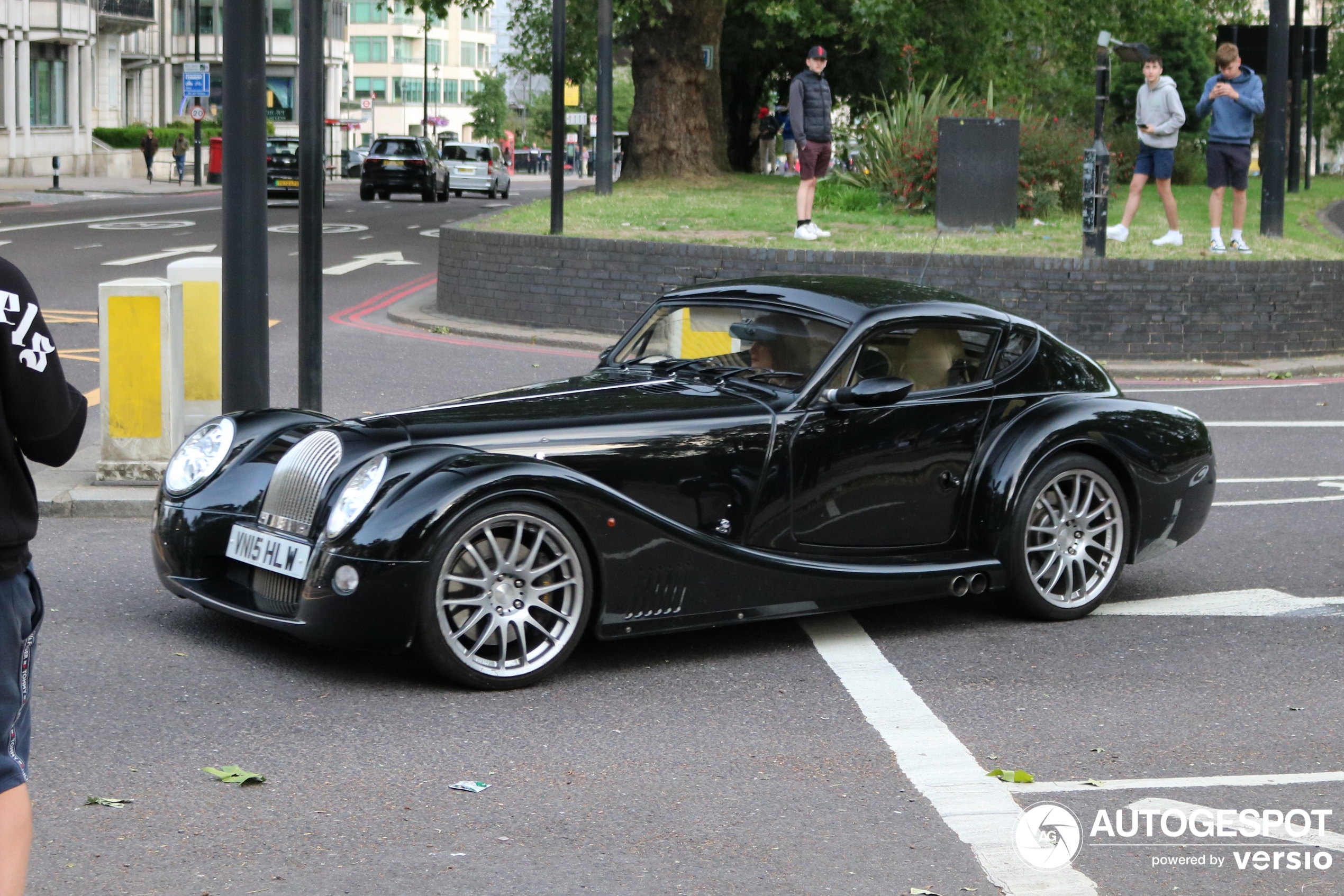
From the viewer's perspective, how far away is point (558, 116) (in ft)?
59.7

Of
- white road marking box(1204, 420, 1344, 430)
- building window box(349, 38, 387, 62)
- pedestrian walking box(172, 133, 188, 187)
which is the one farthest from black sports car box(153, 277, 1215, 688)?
building window box(349, 38, 387, 62)

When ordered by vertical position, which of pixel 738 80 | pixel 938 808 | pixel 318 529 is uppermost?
pixel 738 80

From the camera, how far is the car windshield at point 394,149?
44.1 metres

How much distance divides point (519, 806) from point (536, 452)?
1527 millimetres

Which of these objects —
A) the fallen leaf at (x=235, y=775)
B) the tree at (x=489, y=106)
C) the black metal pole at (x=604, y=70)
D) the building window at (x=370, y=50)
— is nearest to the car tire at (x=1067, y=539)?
the fallen leaf at (x=235, y=775)

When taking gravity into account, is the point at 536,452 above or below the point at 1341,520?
above

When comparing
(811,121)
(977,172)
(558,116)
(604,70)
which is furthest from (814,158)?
(604,70)

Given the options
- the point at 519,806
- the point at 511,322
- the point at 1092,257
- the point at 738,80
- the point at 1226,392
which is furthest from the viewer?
the point at 738,80

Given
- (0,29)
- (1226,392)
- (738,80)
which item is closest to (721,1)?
(738,80)

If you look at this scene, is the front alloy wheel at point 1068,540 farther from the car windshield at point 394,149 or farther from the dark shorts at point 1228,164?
the car windshield at point 394,149

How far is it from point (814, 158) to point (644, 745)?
41.2 ft

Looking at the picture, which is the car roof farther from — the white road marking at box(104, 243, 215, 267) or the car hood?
the white road marking at box(104, 243, 215, 267)

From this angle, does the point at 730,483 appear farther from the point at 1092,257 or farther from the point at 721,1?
the point at 721,1

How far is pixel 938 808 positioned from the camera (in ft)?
14.6
